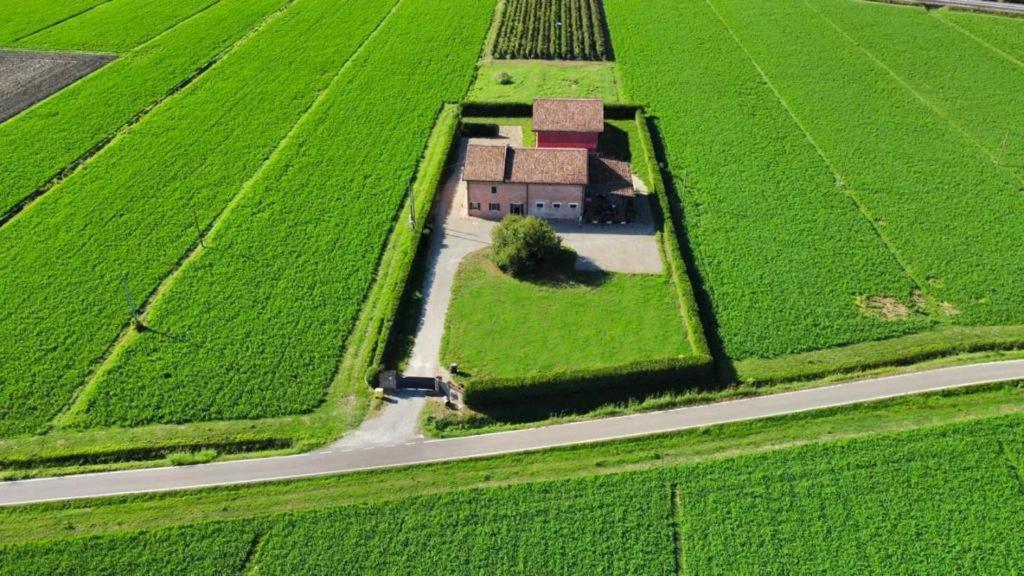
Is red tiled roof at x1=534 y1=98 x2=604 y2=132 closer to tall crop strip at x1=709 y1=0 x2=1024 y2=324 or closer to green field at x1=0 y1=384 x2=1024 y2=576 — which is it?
tall crop strip at x1=709 y1=0 x2=1024 y2=324

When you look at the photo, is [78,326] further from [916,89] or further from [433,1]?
[916,89]

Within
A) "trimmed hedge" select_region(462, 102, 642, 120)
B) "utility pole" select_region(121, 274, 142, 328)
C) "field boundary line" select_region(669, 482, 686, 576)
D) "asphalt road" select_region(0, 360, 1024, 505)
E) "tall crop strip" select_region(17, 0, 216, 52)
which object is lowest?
"field boundary line" select_region(669, 482, 686, 576)

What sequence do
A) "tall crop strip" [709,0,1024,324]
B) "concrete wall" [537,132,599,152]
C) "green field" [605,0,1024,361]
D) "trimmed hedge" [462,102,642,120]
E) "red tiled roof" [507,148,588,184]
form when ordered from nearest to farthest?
"green field" [605,0,1024,361] → "tall crop strip" [709,0,1024,324] → "red tiled roof" [507,148,588,184] → "concrete wall" [537,132,599,152] → "trimmed hedge" [462,102,642,120]

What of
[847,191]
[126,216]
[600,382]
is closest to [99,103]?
[126,216]

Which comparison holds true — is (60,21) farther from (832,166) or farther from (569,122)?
(832,166)

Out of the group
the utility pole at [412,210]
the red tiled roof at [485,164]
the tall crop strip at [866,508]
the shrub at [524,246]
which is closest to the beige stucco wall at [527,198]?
the red tiled roof at [485,164]

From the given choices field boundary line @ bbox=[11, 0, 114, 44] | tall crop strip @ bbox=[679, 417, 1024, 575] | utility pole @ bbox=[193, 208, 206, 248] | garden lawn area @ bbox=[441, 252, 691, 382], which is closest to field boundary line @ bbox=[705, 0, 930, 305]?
tall crop strip @ bbox=[679, 417, 1024, 575]

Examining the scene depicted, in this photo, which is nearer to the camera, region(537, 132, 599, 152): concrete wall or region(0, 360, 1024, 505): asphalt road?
region(0, 360, 1024, 505): asphalt road
